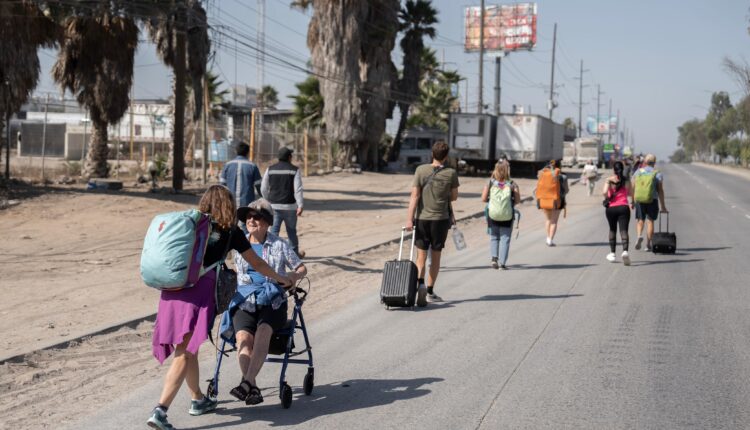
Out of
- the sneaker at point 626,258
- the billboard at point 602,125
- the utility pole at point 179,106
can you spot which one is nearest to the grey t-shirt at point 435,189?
the sneaker at point 626,258

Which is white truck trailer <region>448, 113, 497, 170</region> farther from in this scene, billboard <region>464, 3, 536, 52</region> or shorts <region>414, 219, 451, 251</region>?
shorts <region>414, 219, 451, 251</region>

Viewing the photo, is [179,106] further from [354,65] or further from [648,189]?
[354,65]

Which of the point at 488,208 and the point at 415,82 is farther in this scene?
the point at 415,82

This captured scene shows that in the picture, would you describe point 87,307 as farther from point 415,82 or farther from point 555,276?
point 415,82

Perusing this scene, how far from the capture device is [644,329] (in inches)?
344

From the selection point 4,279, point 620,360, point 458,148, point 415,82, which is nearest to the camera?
point 620,360

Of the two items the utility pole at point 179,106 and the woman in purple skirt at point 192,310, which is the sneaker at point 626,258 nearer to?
the woman in purple skirt at point 192,310

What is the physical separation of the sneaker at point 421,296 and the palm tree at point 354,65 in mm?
32709

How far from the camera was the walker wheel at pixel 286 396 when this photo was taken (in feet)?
19.3

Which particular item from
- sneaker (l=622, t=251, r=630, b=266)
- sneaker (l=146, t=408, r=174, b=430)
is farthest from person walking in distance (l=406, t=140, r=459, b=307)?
sneaker (l=146, t=408, r=174, b=430)

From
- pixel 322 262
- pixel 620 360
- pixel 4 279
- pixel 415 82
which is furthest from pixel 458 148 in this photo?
pixel 620 360

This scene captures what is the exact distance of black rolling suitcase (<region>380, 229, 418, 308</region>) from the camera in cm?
956

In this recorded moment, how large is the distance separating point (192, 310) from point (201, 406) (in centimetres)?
84

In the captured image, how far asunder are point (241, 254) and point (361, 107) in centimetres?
3762
